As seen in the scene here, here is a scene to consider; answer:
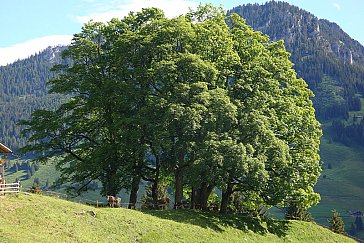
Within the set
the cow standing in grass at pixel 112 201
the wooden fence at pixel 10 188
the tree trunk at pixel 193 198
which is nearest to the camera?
the wooden fence at pixel 10 188

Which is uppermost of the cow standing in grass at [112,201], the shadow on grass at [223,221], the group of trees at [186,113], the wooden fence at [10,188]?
the group of trees at [186,113]

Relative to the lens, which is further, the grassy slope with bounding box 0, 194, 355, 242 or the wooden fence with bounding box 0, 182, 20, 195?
the wooden fence with bounding box 0, 182, 20, 195

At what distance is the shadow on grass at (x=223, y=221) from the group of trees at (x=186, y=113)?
105 inches

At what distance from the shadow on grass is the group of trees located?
8.76 feet

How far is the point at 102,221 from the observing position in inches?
1451

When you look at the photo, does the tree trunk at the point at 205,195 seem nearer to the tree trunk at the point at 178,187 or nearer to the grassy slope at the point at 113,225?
the tree trunk at the point at 178,187

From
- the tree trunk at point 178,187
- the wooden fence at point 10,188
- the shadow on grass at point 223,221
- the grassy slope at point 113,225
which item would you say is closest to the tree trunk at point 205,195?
the shadow on grass at point 223,221

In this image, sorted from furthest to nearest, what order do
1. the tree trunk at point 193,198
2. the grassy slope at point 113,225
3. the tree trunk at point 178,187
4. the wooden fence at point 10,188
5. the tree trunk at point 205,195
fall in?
the tree trunk at point 205,195, the tree trunk at point 193,198, the tree trunk at point 178,187, the wooden fence at point 10,188, the grassy slope at point 113,225

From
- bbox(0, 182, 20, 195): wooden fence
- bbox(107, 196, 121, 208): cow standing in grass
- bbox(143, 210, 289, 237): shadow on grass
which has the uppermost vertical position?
bbox(0, 182, 20, 195): wooden fence

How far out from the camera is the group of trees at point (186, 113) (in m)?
45.5

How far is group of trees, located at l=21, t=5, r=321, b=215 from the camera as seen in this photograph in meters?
45.5

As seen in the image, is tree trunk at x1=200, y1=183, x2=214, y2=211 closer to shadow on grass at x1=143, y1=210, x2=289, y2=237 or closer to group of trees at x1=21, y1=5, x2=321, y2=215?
group of trees at x1=21, y1=5, x2=321, y2=215

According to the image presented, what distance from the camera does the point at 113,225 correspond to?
36.8 m

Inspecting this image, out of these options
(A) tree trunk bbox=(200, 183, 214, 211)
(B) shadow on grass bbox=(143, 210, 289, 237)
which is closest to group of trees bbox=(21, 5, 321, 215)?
(A) tree trunk bbox=(200, 183, 214, 211)
